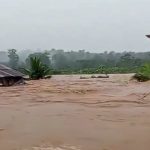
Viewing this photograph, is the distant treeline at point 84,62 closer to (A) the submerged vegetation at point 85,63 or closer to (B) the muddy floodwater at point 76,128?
(A) the submerged vegetation at point 85,63

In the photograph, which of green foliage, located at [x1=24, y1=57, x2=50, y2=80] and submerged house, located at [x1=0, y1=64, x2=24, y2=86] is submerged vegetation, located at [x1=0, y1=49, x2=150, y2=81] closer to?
green foliage, located at [x1=24, y1=57, x2=50, y2=80]

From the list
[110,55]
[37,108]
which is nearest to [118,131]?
[37,108]

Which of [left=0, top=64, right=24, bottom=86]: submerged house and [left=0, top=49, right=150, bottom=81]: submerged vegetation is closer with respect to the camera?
[left=0, top=64, right=24, bottom=86]: submerged house

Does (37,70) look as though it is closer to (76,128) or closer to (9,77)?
(9,77)

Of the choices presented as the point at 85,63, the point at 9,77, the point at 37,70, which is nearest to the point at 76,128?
the point at 9,77

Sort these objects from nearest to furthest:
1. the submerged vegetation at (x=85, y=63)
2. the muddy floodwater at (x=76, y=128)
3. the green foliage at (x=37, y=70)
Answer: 1. the muddy floodwater at (x=76, y=128)
2. the green foliage at (x=37, y=70)
3. the submerged vegetation at (x=85, y=63)

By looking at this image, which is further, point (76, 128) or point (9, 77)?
point (9, 77)

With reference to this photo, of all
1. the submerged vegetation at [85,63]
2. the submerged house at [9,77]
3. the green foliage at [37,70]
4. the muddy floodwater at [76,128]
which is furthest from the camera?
the submerged vegetation at [85,63]

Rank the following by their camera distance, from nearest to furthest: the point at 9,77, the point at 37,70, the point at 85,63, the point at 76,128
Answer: the point at 76,128 → the point at 9,77 → the point at 37,70 → the point at 85,63

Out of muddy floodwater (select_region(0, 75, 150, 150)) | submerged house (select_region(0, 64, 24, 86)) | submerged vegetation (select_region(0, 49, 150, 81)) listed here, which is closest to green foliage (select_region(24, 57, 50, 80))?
submerged house (select_region(0, 64, 24, 86))

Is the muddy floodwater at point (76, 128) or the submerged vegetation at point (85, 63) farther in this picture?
the submerged vegetation at point (85, 63)

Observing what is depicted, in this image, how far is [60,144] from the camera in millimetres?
4629

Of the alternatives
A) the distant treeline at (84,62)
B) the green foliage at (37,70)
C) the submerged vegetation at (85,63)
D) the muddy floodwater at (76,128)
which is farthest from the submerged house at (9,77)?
the distant treeline at (84,62)

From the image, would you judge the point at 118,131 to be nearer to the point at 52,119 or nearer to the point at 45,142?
the point at 45,142
